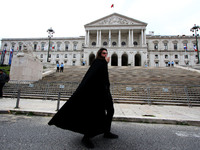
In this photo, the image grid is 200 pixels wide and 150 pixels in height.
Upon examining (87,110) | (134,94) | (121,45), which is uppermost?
(121,45)

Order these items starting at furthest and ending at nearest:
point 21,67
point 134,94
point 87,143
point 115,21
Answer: point 115,21 < point 21,67 < point 134,94 < point 87,143

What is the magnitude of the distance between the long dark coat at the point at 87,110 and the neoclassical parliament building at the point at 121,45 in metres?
34.9

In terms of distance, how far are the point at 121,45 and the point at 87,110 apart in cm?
4852

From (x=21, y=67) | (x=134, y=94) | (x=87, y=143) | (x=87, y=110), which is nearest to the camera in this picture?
(x=87, y=143)

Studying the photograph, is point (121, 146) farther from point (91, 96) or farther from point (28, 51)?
point (28, 51)

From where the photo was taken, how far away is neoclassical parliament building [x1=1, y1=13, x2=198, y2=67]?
41688 mm

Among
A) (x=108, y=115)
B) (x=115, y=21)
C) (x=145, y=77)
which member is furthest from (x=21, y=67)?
(x=115, y=21)

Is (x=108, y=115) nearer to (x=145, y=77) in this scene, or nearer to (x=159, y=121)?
(x=159, y=121)

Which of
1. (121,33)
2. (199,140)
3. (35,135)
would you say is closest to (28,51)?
(35,135)

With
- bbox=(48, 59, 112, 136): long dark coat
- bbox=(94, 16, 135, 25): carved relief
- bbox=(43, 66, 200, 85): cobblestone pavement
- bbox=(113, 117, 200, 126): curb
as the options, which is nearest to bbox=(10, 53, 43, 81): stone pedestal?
bbox=(43, 66, 200, 85): cobblestone pavement

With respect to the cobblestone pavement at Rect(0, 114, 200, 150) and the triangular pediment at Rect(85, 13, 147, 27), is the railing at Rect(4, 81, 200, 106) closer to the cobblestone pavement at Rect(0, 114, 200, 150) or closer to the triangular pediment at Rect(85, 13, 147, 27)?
the cobblestone pavement at Rect(0, 114, 200, 150)

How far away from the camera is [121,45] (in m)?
48.1

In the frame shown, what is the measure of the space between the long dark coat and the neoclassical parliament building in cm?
3488

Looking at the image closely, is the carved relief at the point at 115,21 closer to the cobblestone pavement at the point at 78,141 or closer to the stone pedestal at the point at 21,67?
the stone pedestal at the point at 21,67
